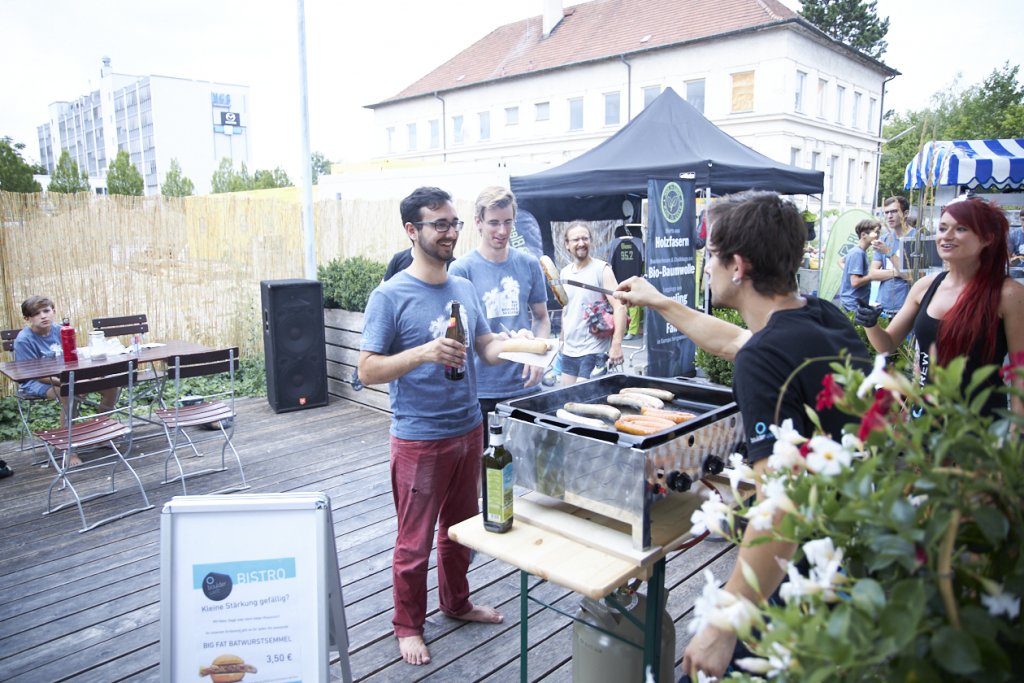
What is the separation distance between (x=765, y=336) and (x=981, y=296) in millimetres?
1583

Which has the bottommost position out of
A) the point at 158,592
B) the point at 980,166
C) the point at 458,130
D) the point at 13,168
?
the point at 158,592

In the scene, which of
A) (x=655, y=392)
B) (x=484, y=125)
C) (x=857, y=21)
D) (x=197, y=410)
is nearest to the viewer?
(x=655, y=392)

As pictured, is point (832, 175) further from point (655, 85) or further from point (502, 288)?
point (502, 288)

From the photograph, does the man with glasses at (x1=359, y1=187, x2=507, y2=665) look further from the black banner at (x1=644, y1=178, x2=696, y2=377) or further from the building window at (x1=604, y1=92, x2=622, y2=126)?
the building window at (x1=604, y1=92, x2=622, y2=126)

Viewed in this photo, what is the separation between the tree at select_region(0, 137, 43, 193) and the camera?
667 inches

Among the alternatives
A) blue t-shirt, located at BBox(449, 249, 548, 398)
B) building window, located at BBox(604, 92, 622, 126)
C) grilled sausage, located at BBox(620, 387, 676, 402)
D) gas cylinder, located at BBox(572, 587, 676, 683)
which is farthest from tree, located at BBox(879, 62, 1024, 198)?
gas cylinder, located at BBox(572, 587, 676, 683)

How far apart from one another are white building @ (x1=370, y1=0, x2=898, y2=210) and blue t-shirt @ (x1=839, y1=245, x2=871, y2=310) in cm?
1626

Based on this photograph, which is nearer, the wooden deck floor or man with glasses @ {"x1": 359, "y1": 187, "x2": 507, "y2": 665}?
man with glasses @ {"x1": 359, "y1": 187, "x2": 507, "y2": 665}

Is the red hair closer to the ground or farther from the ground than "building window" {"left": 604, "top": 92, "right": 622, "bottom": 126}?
closer to the ground

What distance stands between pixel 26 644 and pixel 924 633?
361 centimetres

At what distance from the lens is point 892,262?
243 inches

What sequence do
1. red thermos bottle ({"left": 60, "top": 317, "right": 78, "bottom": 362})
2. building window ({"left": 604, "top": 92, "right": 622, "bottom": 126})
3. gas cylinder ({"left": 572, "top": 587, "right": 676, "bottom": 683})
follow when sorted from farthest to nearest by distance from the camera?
1. building window ({"left": 604, "top": 92, "right": 622, "bottom": 126})
2. red thermos bottle ({"left": 60, "top": 317, "right": 78, "bottom": 362})
3. gas cylinder ({"left": 572, "top": 587, "right": 676, "bottom": 683})

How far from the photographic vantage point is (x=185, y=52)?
33.5 m

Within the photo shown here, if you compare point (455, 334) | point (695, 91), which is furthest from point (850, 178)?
point (455, 334)
